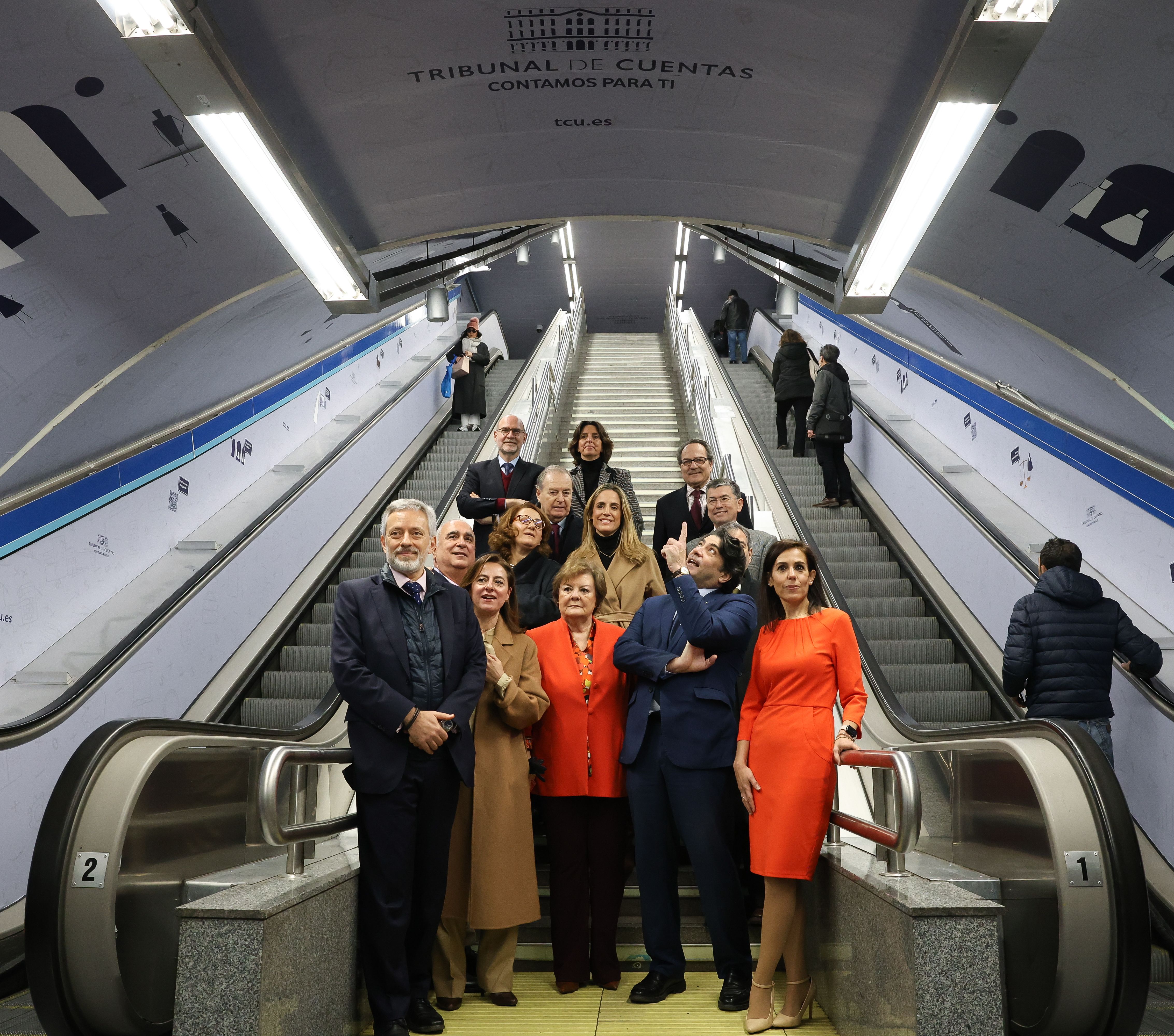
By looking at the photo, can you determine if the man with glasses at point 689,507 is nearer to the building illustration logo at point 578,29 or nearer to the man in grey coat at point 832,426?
the building illustration logo at point 578,29

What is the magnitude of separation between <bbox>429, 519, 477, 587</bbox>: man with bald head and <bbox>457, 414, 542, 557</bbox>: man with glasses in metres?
1.62

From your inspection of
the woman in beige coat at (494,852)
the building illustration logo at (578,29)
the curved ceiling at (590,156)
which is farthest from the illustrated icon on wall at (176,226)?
the woman in beige coat at (494,852)

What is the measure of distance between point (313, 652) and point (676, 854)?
403cm

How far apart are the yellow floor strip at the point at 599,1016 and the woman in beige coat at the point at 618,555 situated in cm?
144

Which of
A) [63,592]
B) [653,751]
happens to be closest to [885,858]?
[653,751]

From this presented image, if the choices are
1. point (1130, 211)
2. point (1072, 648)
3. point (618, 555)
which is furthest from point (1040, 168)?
point (618, 555)

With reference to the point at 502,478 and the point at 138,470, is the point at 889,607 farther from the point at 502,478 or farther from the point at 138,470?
the point at 138,470

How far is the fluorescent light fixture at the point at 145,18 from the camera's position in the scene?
2.96 metres

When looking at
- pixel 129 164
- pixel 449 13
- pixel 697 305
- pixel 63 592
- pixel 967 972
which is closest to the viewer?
pixel 967 972

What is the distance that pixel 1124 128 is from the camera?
3549 millimetres

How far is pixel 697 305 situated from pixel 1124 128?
21.2 meters

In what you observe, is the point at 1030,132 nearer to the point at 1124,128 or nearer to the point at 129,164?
the point at 1124,128

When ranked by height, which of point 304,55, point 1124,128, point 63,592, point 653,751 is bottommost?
point 653,751

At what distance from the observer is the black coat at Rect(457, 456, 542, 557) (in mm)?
6027
